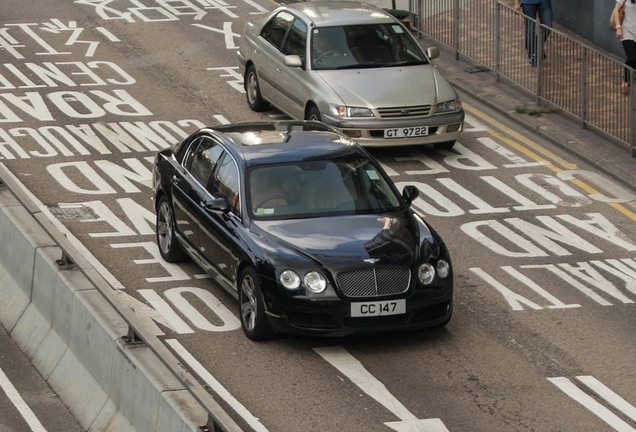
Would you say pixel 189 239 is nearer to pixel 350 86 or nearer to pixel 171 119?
pixel 350 86

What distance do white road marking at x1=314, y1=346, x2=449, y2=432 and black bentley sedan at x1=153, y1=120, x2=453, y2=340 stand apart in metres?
0.32

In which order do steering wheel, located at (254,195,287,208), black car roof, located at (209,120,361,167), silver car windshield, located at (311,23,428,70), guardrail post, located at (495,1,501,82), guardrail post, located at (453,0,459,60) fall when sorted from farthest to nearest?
guardrail post, located at (453,0,459,60) < guardrail post, located at (495,1,501,82) < silver car windshield, located at (311,23,428,70) < black car roof, located at (209,120,361,167) < steering wheel, located at (254,195,287,208)

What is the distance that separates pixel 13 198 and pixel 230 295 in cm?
275

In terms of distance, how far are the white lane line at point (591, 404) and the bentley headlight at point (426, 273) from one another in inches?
54.8

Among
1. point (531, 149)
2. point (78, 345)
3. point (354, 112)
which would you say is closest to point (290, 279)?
point (78, 345)

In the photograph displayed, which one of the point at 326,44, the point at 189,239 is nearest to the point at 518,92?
the point at 326,44

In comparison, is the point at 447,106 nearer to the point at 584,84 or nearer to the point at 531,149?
the point at 531,149

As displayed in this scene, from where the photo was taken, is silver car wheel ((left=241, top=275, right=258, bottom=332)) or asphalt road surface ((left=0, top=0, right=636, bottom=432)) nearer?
asphalt road surface ((left=0, top=0, right=636, bottom=432))

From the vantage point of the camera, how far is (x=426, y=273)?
12.9 metres

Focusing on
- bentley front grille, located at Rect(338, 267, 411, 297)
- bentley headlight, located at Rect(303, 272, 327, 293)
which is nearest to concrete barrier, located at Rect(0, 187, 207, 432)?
Result: bentley headlight, located at Rect(303, 272, 327, 293)

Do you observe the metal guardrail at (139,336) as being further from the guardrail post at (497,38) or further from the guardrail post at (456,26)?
the guardrail post at (456,26)

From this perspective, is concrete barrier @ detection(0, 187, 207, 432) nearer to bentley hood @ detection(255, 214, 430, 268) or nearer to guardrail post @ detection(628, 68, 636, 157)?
bentley hood @ detection(255, 214, 430, 268)

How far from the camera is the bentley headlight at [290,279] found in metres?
12.6

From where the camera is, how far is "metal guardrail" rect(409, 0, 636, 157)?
63.9 feet
